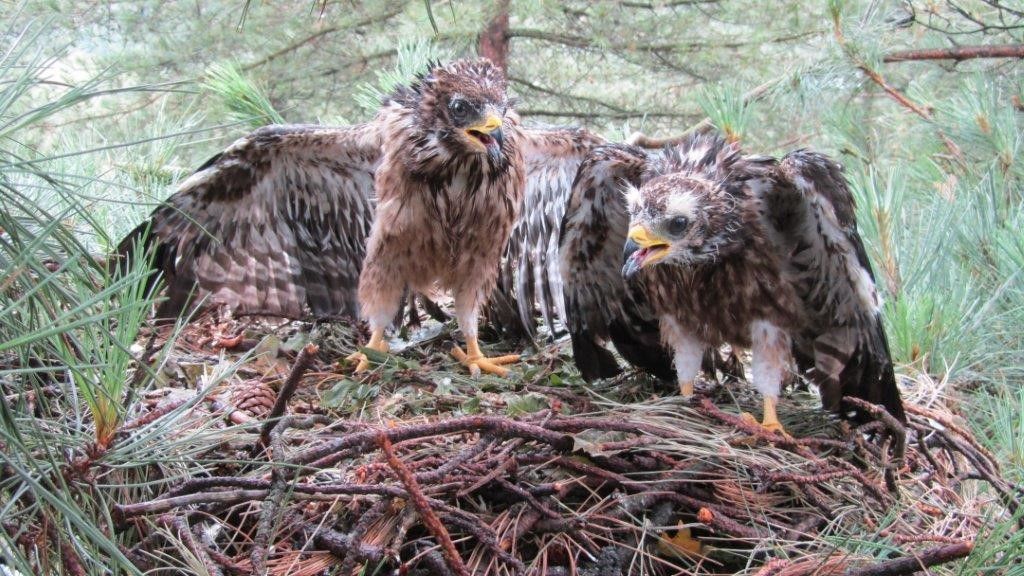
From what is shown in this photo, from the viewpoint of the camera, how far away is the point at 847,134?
201 inches

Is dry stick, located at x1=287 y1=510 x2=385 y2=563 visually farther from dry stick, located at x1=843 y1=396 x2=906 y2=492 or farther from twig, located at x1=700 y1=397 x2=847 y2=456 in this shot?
dry stick, located at x1=843 y1=396 x2=906 y2=492

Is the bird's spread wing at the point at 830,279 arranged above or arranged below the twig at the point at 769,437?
above

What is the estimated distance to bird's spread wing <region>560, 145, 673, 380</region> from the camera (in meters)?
3.38

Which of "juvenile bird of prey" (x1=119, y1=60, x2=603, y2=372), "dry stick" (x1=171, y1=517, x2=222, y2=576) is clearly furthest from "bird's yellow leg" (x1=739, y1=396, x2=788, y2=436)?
"dry stick" (x1=171, y1=517, x2=222, y2=576)

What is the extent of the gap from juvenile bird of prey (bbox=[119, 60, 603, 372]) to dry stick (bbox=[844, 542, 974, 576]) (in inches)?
77.4

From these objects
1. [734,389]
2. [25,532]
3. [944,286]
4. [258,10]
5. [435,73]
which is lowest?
[734,389]

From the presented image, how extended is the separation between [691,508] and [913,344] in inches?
55.0

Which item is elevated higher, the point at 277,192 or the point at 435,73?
the point at 435,73

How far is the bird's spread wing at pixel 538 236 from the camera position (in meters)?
3.88

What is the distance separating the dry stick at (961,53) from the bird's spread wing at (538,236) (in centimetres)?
179

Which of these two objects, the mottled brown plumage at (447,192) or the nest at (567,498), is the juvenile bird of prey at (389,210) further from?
the nest at (567,498)

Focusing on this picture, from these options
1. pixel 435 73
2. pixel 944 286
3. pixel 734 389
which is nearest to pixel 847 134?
pixel 944 286

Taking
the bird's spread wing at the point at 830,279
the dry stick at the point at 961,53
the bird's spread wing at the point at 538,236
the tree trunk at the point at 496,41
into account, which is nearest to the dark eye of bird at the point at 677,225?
the bird's spread wing at the point at 830,279

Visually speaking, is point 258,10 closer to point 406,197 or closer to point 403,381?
point 406,197
